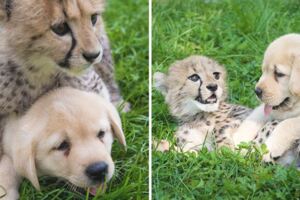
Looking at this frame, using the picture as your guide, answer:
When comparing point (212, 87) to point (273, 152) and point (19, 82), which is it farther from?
point (19, 82)

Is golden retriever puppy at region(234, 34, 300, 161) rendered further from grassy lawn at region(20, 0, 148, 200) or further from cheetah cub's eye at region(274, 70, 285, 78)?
grassy lawn at region(20, 0, 148, 200)

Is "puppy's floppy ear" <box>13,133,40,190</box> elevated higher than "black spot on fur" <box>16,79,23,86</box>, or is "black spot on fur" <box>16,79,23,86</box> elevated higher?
"black spot on fur" <box>16,79,23,86</box>

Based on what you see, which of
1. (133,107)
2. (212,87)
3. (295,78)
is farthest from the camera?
(133,107)

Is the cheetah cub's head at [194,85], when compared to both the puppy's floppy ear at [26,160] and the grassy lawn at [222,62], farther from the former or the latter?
the puppy's floppy ear at [26,160]

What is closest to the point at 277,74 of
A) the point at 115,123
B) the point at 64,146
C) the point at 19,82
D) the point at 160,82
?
the point at 160,82

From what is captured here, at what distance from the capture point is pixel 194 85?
5.47ft

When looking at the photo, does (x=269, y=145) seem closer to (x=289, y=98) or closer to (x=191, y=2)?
(x=289, y=98)

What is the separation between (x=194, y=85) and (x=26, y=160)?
1.46 ft

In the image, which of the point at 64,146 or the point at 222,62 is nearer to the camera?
the point at 64,146

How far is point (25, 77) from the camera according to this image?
5.63 ft

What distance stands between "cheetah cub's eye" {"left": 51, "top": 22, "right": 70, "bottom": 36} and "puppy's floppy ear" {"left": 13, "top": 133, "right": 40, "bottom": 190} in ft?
0.84

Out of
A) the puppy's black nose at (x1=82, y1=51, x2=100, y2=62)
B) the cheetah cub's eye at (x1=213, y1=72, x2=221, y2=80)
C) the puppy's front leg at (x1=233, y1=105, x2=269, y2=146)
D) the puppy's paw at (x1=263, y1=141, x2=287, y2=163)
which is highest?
the puppy's black nose at (x1=82, y1=51, x2=100, y2=62)

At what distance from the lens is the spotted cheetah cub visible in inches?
64.7

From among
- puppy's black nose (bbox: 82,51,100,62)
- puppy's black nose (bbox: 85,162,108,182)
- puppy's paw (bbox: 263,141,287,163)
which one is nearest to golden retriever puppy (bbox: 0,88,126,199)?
puppy's black nose (bbox: 85,162,108,182)
